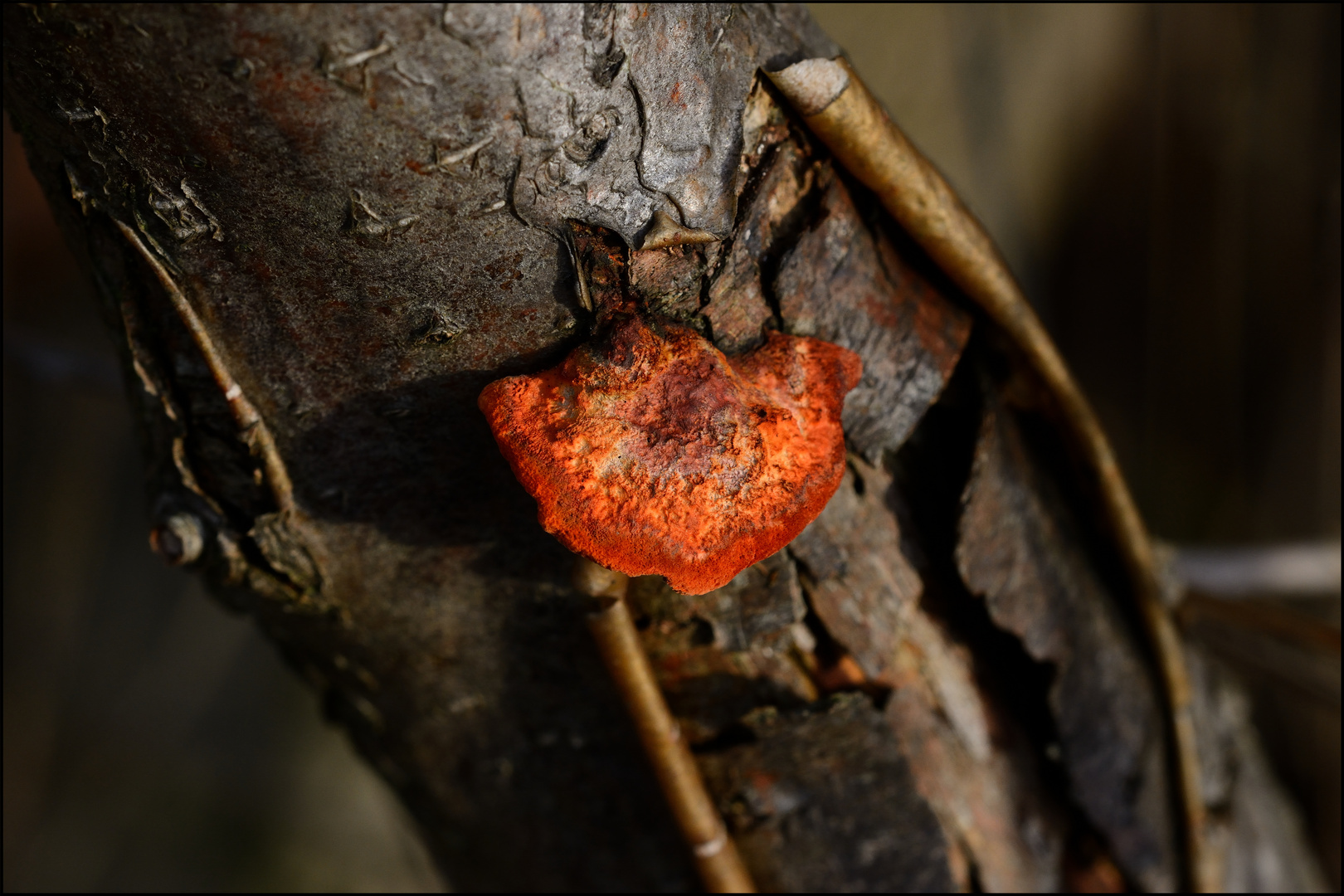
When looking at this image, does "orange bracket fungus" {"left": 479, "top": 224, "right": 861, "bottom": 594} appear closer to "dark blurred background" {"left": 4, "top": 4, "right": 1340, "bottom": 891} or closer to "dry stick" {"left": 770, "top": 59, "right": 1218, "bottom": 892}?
"dry stick" {"left": 770, "top": 59, "right": 1218, "bottom": 892}

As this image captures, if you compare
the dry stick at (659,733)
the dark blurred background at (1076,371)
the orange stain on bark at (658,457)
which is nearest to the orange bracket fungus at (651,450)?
the orange stain on bark at (658,457)

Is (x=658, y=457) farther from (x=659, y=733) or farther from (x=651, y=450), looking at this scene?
(x=659, y=733)

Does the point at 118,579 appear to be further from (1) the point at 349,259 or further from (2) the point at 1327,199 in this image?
(2) the point at 1327,199

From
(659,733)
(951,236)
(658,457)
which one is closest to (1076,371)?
(951,236)

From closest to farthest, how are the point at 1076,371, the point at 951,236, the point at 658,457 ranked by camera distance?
1. the point at 658,457
2. the point at 951,236
3. the point at 1076,371

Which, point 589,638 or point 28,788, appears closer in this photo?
point 589,638

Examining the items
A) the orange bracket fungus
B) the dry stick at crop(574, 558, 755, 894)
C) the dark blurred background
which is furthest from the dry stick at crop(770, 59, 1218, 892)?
the dark blurred background

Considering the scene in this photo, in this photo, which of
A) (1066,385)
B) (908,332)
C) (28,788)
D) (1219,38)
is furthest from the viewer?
(1219,38)

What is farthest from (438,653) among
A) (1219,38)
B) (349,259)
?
(1219,38)
